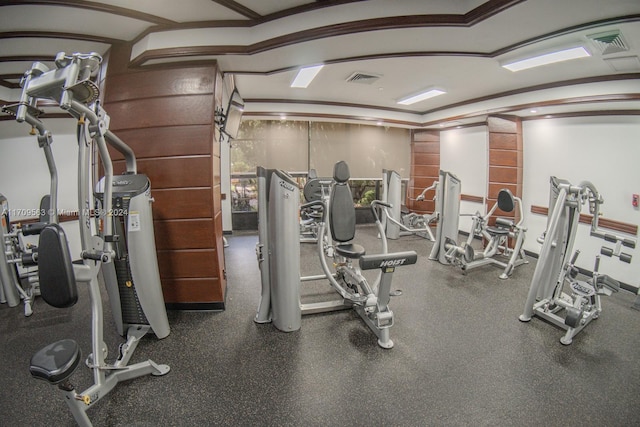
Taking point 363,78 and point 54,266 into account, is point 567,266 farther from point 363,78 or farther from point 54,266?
point 54,266

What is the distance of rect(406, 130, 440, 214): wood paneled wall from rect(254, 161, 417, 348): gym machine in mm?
4828

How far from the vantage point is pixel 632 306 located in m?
3.08

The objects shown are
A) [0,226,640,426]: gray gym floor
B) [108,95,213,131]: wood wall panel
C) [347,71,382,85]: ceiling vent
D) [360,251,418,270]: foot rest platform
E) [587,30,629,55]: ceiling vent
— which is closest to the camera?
[0,226,640,426]: gray gym floor

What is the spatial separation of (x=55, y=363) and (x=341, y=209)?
86.9 inches

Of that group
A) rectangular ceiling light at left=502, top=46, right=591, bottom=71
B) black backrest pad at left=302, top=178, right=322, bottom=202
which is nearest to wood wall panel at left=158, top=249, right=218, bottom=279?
black backrest pad at left=302, top=178, right=322, bottom=202

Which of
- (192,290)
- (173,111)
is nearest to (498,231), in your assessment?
(192,290)

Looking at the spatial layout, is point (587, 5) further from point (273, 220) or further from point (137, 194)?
point (137, 194)

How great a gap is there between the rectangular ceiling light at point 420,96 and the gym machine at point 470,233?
4.60 ft

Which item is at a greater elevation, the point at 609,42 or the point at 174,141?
the point at 609,42

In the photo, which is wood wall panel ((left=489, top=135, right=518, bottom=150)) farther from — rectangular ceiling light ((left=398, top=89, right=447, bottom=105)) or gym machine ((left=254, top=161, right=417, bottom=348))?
gym machine ((left=254, top=161, right=417, bottom=348))

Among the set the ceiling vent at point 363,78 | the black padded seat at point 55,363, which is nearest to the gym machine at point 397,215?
the ceiling vent at point 363,78

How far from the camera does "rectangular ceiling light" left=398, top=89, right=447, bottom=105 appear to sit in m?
4.48

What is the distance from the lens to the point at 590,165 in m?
4.08

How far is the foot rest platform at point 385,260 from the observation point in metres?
2.04
